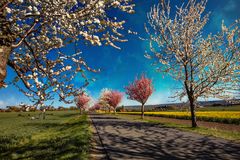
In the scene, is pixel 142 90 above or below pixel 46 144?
above

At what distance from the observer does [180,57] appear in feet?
67.5

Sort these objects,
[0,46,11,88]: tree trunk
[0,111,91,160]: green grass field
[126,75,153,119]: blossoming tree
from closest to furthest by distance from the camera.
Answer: [0,46,11,88]: tree trunk, [0,111,91,160]: green grass field, [126,75,153,119]: blossoming tree

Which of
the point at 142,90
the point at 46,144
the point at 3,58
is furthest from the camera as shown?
the point at 142,90

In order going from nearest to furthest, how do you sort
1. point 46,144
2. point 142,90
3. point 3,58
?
point 3,58 → point 46,144 → point 142,90

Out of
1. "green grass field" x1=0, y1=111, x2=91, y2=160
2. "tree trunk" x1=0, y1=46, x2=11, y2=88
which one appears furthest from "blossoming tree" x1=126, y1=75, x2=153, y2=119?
"tree trunk" x1=0, y1=46, x2=11, y2=88

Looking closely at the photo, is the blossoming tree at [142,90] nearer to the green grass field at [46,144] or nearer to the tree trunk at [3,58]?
the green grass field at [46,144]

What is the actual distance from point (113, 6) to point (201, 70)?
17.5m

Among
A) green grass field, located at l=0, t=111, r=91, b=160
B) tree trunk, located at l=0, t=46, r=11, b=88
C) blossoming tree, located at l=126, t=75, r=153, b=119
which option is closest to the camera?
tree trunk, located at l=0, t=46, r=11, b=88

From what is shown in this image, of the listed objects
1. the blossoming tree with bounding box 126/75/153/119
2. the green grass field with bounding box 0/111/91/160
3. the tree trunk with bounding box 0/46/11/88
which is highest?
the blossoming tree with bounding box 126/75/153/119

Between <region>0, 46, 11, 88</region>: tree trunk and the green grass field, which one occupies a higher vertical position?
<region>0, 46, 11, 88</region>: tree trunk

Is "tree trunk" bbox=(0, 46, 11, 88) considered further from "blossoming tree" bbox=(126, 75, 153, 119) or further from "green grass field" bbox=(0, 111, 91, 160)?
"blossoming tree" bbox=(126, 75, 153, 119)

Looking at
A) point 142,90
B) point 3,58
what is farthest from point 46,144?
point 142,90

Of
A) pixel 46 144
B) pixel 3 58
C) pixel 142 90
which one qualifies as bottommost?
pixel 46 144

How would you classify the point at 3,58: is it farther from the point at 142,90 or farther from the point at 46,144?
the point at 142,90
